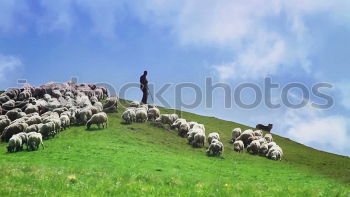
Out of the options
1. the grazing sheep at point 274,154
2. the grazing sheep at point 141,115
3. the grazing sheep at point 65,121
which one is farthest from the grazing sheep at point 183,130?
the grazing sheep at point 65,121

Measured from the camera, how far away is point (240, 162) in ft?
124

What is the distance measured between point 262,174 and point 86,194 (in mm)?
18946

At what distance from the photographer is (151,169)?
28.3 metres

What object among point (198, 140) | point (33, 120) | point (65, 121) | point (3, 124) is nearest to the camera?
point (198, 140)

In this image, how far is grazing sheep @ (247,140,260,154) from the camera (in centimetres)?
4425

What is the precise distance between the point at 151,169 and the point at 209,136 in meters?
17.6

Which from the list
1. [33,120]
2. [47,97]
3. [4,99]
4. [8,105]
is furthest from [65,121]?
[4,99]

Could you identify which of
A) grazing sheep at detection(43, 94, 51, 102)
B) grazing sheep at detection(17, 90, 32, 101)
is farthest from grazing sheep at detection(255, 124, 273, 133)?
grazing sheep at detection(17, 90, 32, 101)

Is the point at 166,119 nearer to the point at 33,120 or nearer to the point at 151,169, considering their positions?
the point at 33,120

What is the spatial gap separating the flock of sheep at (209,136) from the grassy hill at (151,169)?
0.95 metres

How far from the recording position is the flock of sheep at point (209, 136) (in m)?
42.7

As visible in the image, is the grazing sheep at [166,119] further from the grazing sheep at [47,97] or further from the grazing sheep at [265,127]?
the grazing sheep at [265,127]

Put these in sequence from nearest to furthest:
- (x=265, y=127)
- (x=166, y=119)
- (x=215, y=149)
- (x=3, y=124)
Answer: (x=215, y=149) → (x=3, y=124) → (x=166, y=119) → (x=265, y=127)

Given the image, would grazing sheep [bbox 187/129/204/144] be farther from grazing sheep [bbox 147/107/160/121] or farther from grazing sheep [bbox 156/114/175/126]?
grazing sheep [bbox 147/107/160/121]
